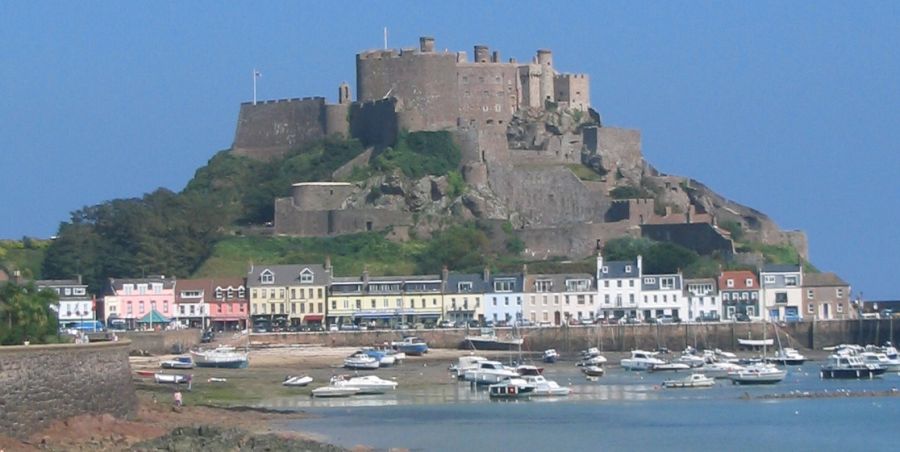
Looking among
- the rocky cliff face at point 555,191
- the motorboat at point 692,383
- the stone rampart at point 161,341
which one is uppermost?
the rocky cliff face at point 555,191

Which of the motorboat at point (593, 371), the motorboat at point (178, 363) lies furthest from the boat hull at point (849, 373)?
the motorboat at point (178, 363)

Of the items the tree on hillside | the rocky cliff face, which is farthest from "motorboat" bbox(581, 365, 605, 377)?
the rocky cliff face

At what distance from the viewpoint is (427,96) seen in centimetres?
9350

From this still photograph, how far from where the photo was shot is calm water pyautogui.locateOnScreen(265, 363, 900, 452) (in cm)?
4362

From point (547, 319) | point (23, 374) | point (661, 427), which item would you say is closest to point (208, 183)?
point (547, 319)

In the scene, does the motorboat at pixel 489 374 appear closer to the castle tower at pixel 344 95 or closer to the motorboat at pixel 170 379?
the motorboat at pixel 170 379

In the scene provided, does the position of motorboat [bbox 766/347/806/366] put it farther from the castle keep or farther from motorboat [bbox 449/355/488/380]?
the castle keep

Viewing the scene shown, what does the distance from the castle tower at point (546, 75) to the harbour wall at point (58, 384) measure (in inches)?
2234

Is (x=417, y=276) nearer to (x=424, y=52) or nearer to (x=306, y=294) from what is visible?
(x=306, y=294)

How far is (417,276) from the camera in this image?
86.2 metres

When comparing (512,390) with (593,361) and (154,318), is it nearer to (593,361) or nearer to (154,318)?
(593,361)

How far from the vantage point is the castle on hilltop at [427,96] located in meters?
93.3

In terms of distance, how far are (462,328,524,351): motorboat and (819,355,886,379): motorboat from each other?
15.0 metres

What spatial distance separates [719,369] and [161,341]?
69.7 feet
